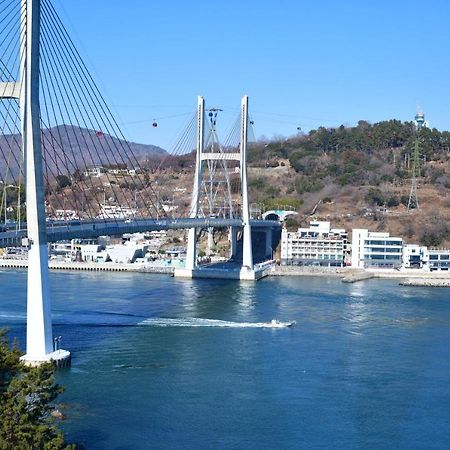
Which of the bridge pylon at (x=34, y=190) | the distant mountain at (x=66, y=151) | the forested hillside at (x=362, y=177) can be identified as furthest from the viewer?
the forested hillside at (x=362, y=177)

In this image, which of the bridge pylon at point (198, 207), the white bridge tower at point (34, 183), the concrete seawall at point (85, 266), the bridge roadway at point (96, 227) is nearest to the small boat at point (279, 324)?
the bridge roadway at point (96, 227)

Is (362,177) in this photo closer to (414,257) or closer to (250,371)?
(414,257)

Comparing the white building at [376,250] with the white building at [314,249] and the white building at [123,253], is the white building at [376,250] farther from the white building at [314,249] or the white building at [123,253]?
the white building at [123,253]

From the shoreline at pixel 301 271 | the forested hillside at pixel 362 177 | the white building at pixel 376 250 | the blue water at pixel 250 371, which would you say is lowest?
the blue water at pixel 250 371

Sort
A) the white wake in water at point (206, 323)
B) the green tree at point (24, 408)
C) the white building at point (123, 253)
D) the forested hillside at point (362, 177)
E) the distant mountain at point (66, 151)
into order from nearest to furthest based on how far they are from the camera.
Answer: the green tree at point (24, 408), the distant mountain at point (66, 151), the white wake in water at point (206, 323), the white building at point (123, 253), the forested hillside at point (362, 177)

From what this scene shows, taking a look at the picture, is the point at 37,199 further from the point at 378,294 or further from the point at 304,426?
the point at 378,294
